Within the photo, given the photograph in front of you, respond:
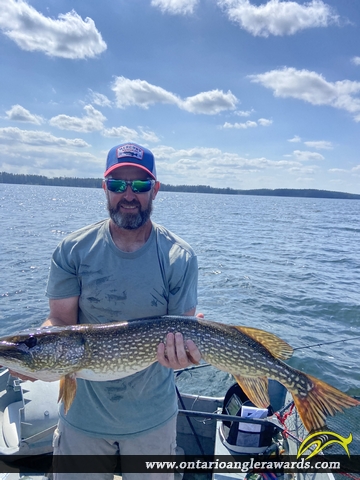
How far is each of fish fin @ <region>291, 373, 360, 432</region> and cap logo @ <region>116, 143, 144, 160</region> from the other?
203cm

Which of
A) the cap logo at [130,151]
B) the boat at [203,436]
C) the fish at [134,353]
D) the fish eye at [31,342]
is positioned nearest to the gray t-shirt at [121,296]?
the fish at [134,353]

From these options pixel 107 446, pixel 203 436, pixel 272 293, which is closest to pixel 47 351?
pixel 107 446

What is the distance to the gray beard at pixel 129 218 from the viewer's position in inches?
99.4

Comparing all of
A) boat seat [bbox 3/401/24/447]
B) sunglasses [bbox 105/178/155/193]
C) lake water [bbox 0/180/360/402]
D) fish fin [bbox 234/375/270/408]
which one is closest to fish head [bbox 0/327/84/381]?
sunglasses [bbox 105/178/155/193]

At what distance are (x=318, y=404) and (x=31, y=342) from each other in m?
2.04

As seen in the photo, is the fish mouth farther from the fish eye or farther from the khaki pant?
the khaki pant

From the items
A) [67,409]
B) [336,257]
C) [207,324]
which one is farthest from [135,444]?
[336,257]

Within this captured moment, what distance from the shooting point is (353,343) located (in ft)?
27.4

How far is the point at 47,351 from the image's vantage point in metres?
2.41

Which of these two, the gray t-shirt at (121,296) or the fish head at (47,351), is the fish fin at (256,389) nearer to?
the gray t-shirt at (121,296)

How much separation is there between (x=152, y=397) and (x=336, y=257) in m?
17.6

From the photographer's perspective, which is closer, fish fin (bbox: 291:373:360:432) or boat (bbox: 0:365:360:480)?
fish fin (bbox: 291:373:360:432)

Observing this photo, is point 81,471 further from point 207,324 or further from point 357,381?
point 357,381

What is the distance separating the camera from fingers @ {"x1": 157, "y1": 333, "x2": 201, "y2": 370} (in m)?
2.38
